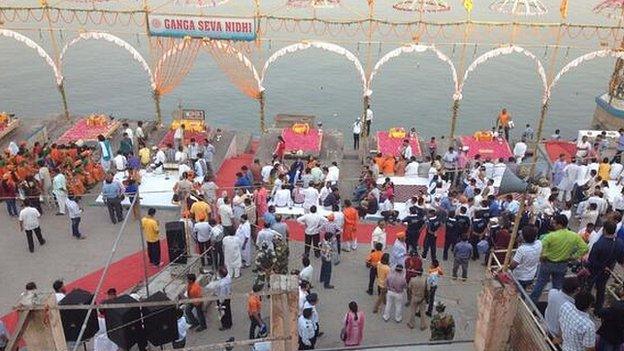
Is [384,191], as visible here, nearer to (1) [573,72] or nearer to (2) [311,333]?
(2) [311,333]

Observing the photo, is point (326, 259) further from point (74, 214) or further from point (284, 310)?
point (74, 214)

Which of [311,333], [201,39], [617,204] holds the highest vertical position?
[201,39]

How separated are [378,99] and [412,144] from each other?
1478 centimetres

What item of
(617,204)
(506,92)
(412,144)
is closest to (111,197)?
(412,144)

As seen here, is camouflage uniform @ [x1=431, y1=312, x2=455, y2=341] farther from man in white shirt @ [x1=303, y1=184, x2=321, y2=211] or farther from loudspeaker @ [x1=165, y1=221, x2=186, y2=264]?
loudspeaker @ [x1=165, y1=221, x2=186, y2=264]

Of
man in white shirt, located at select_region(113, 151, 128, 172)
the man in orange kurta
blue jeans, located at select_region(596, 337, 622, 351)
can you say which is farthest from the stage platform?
blue jeans, located at select_region(596, 337, 622, 351)

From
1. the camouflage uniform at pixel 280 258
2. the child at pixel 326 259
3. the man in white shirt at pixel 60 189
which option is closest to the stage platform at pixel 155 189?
the man in white shirt at pixel 60 189

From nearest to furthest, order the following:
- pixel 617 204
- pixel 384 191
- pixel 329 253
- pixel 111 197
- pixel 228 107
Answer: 1. pixel 329 253
2. pixel 617 204
3. pixel 111 197
4. pixel 384 191
5. pixel 228 107

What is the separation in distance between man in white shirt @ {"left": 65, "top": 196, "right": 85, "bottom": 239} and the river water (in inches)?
681

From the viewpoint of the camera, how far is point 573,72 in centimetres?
3722

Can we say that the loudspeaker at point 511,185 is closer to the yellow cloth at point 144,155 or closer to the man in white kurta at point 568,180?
the man in white kurta at point 568,180

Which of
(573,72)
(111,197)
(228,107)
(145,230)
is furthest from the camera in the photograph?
(573,72)

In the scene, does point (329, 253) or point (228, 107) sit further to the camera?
point (228, 107)

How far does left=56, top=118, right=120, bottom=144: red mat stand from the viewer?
18453 mm
